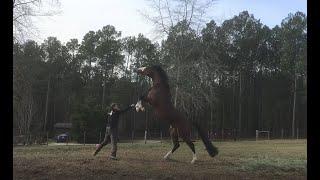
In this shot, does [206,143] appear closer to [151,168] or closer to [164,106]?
[164,106]

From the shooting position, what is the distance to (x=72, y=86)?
2416 centimetres

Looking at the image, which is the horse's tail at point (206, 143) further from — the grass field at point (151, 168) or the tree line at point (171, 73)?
the tree line at point (171, 73)

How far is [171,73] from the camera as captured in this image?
1795 cm

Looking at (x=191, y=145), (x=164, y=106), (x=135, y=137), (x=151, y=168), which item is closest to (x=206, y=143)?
(x=191, y=145)

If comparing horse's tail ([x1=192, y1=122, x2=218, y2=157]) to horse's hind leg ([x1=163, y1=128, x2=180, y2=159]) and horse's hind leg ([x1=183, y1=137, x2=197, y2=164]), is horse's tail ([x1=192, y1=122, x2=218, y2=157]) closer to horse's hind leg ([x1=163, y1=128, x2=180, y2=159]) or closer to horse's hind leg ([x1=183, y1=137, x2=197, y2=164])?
horse's hind leg ([x1=183, y1=137, x2=197, y2=164])

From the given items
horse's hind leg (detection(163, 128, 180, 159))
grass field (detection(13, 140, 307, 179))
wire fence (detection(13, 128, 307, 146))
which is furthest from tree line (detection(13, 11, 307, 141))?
grass field (detection(13, 140, 307, 179))

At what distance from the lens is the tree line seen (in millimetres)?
18656

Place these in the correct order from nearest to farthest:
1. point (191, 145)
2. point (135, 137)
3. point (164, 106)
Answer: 1. point (191, 145)
2. point (164, 106)
3. point (135, 137)

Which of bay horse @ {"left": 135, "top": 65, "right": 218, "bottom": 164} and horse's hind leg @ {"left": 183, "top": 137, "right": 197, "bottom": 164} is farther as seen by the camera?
bay horse @ {"left": 135, "top": 65, "right": 218, "bottom": 164}

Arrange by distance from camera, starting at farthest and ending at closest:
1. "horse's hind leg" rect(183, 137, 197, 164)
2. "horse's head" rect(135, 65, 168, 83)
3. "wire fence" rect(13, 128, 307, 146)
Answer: "wire fence" rect(13, 128, 307, 146)
"horse's head" rect(135, 65, 168, 83)
"horse's hind leg" rect(183, 137, 197, 164)

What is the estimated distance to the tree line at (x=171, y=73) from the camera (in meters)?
18.7

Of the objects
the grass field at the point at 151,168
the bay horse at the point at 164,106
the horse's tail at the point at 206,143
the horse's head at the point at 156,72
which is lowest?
the grass field at the point at 151,168

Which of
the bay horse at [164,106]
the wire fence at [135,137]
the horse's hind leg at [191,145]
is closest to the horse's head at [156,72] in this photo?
the bay horse at [164,106]
